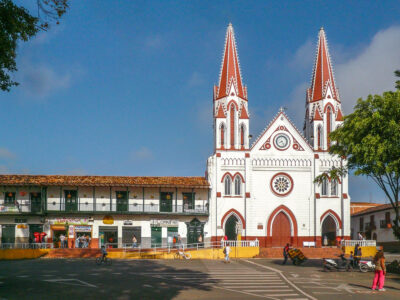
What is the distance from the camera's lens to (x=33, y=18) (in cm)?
1620

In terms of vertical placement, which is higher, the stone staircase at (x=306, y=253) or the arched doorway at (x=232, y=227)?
the arched doorway at (x=232, y=227)

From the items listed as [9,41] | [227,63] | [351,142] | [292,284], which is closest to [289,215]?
[227,63]

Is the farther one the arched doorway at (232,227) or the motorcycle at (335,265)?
the arched doorway at (232,227)

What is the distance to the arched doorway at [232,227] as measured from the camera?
50.6m

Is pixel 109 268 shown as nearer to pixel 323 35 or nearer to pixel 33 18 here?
pixel 33 18

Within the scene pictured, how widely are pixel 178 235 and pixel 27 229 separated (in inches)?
500

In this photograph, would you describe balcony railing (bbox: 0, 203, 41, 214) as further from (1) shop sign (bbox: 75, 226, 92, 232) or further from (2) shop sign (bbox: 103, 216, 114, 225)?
(2) shop sign (bbox: 103, 216, 114, 225)

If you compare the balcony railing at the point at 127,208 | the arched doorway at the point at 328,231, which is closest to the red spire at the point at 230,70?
the balcony railing at the point at 127,208

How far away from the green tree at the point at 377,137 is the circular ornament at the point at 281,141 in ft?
68.6

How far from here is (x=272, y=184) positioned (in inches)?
2021

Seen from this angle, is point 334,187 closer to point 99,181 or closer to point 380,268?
point 99,181

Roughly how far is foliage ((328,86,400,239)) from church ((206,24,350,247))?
2058cm

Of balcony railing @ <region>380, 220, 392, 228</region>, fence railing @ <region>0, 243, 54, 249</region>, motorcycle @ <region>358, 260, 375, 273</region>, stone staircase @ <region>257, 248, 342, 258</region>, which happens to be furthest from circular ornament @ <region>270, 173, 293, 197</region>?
motorcycle @ <region>358, 260, 375, 273</region>

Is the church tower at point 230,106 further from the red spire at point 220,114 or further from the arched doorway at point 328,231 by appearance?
the arched doorway at point 328,231
